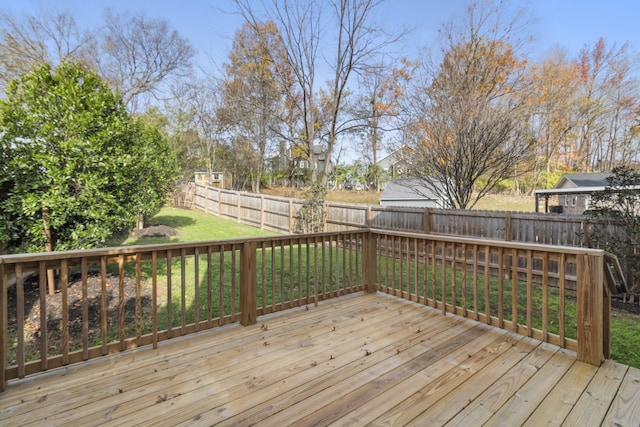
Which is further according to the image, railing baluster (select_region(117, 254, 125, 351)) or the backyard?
the backyard

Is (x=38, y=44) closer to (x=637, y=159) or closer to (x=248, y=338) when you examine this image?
(x=248, y=338)

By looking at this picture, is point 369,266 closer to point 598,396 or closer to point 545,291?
point 545,291

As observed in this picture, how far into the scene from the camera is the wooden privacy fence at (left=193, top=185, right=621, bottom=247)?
548 cm

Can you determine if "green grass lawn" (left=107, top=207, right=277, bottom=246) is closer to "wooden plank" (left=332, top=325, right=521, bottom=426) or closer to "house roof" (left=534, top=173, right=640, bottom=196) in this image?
"wooden plank" (left=332, top=325, right=521, bottom=426)

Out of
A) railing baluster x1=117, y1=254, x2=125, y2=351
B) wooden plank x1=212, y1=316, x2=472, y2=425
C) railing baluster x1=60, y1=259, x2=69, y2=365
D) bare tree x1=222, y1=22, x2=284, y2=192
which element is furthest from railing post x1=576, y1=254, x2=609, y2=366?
bare tree x1=222, y1=22, x2=284, y2=192

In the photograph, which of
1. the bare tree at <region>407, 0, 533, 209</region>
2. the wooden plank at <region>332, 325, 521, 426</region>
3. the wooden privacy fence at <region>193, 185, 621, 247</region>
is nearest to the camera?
→ the wooden plank at <region>332, 325, 521, 426</region>

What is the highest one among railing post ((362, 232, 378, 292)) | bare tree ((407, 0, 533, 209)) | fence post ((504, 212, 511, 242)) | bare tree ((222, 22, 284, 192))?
bare tree ((222, 22, 284, 192))

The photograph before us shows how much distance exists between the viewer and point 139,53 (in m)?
14.6

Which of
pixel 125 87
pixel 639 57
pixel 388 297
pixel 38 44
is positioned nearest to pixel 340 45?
pixel 388 297

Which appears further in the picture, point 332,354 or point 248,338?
point 248,338

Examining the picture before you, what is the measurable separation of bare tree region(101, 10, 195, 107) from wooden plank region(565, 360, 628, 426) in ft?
55.3

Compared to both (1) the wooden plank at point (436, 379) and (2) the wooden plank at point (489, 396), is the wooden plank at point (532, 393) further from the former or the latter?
(1) the wooden plank at point (436, 379)

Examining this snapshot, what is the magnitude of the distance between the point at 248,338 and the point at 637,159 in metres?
23.1

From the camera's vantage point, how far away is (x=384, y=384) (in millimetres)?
2199
